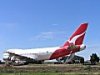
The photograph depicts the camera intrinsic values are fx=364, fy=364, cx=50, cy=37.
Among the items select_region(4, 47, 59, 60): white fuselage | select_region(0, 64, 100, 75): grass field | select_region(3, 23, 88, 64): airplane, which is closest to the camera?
select_region(0, 64, 100, 75): grass field

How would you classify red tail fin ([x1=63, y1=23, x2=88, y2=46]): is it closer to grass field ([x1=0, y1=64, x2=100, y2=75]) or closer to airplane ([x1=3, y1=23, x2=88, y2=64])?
airplane ([x1=3, y1=23, x2=88, y2=64])

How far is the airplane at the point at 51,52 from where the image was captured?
3110 inches

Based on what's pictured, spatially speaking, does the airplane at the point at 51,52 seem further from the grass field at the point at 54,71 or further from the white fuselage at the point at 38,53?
the grass field at the point at 54,71

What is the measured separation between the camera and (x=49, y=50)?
86.6 meters

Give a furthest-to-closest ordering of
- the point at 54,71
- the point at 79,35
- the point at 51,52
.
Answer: the point at 51,52 < the point at 79,35 < the point at 54,71

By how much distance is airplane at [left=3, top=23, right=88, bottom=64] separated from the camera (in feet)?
259

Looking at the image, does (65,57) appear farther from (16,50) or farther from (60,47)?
(16,50)

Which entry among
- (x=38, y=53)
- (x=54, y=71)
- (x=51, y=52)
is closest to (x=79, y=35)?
(x=51, y=52)

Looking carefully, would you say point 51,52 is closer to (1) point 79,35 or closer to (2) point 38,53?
(2) point 38,53

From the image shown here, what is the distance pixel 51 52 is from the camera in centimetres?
8525

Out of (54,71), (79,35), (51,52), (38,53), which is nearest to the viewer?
(54,71)

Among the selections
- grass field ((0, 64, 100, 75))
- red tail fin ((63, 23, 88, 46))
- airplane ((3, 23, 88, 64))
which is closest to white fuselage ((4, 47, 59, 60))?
airplane ((3, 23, 88, 64))

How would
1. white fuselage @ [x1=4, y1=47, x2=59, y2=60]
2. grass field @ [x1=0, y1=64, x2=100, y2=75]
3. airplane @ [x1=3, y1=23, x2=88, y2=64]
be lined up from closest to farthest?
1. grass field @ [x1=0, y1=64, x2=100, y2=75]
2. airplane @ [x1=3, y1=23, x2=88, y2=64]
3. white fuselage @ [x1=4, y1=47, x2=59, y2=60]

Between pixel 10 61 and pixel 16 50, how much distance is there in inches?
278
